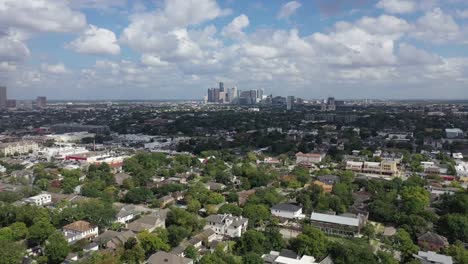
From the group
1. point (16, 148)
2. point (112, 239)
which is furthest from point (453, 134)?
point (16, 148)

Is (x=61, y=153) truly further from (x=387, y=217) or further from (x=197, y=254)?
(x=387, y=217)

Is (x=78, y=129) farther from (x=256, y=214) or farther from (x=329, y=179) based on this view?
(x=256, y=214)

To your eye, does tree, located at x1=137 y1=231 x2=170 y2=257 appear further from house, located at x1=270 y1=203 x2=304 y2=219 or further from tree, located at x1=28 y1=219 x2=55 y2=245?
house, located at x1=270 y1=203 x2=304 y2=219

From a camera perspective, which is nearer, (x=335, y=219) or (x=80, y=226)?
(x=80, y=226)

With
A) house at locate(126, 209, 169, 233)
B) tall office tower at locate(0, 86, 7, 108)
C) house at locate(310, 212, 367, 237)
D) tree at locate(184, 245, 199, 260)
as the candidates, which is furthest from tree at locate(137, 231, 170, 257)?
tall office tower at locate(0, 86, 7, 108)

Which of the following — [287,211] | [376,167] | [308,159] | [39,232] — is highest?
[39,232]

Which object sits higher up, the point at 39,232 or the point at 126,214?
the point at 39,232

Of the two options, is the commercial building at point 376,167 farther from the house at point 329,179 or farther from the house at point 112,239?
the house at point 112,239

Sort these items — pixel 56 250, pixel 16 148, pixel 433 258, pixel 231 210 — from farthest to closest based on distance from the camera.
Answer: pixel 16 148, pixel 231 210, pixel 56 250, pixel 433 258
